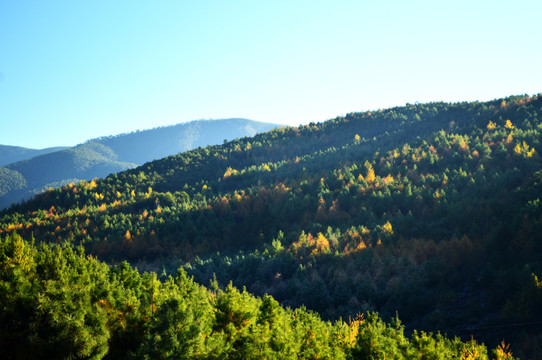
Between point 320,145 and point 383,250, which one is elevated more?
point 320,145

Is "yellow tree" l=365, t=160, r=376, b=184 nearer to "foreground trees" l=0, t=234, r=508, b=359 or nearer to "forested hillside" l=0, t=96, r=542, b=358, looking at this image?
"forested hillside" l=0, t=96, r=542, b=358

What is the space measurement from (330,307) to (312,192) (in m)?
51.2

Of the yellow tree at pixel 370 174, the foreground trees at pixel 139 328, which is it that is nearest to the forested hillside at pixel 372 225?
the yellow tree at pixel 370 174

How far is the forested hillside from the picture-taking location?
194 ft

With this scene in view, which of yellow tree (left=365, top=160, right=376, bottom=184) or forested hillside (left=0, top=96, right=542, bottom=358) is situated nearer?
forested hillside (left=0, top=96, right=542, bottom=358)

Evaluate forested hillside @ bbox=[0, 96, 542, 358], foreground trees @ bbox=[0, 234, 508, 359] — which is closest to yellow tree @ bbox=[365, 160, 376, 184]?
forested hillside @ bbox=[0, 96, 542, 358]

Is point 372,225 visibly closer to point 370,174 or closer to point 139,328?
→ point 370,174

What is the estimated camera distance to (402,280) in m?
65.8

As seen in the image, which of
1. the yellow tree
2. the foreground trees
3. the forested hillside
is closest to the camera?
the foreground trees

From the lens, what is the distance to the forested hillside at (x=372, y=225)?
5919 centimetres

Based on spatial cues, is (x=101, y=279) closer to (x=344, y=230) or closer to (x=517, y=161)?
(x=344, y=230)

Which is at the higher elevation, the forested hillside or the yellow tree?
the yellow tree

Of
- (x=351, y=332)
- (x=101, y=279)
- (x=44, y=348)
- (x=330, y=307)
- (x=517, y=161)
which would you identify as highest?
(x=517, y=161)

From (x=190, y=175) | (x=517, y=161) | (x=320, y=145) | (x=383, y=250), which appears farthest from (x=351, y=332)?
(x=320, y=145)
